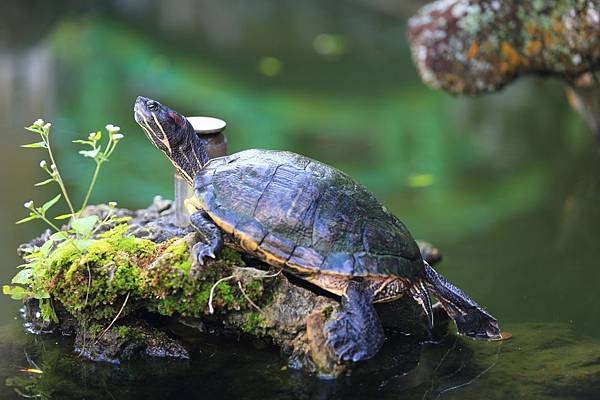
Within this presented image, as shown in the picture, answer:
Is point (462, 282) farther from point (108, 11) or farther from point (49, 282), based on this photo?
point (108, 11)

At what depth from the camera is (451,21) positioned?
19.1 ft

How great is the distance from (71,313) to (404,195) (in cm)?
290

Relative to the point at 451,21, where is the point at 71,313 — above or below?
below

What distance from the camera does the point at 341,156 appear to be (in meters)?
6.45

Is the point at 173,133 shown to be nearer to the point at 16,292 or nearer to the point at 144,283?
the point at 144,283

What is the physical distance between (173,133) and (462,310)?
4.96 feet

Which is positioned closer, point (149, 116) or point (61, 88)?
point (149, 116)

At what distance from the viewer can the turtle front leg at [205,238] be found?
3.26 m

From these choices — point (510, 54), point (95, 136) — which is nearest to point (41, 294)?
point (95, 136)

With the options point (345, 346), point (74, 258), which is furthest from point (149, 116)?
point (345, 346)

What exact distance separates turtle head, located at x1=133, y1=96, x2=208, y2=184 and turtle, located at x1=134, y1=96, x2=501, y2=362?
0.50ft

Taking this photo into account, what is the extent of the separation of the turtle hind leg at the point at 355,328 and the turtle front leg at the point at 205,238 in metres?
0.56

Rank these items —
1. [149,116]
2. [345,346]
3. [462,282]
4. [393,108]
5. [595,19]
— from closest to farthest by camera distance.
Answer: [345,346]
[149,116]
[462,282]
[595,19]
[393,108]

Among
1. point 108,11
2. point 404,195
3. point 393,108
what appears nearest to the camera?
point 404,195
